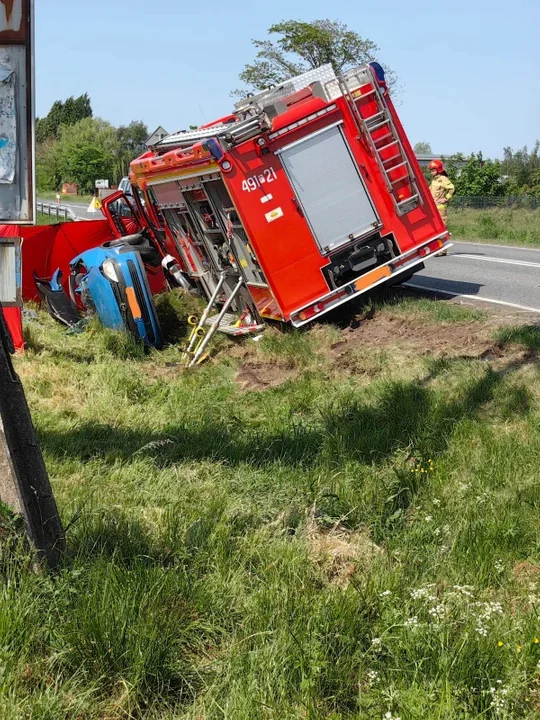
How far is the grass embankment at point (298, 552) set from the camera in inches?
109

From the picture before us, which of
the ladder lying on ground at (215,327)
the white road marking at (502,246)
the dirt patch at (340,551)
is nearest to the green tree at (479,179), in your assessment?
the white road marking at (502,246)

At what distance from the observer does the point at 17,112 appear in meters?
3.15

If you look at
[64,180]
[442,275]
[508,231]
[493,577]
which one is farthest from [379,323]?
[64,180]

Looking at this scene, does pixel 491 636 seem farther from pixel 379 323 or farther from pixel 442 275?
pixel 442 275

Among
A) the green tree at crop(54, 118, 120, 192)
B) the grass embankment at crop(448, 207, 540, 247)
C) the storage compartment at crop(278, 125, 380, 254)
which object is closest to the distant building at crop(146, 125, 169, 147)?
the storage compartment at crop(278, 125, 380, 254)

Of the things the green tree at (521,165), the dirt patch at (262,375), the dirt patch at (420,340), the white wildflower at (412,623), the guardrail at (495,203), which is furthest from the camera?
the green tree at (521,165)

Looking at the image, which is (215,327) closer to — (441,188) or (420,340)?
(420,340)

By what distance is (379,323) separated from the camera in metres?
8.73

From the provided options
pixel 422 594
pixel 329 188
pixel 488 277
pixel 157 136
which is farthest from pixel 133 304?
pixel 422 594

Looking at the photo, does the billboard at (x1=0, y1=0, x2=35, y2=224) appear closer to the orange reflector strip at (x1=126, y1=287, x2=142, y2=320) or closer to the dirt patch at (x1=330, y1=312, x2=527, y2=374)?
the dirt patch at (x1=330, y1=312, x2=527, y2=374)

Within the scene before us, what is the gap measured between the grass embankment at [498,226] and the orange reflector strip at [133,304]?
12483 mm

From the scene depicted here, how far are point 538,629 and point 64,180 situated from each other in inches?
3006

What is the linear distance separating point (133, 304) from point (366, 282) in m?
2.84

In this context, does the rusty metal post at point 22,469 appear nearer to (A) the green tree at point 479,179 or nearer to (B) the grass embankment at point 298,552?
(B) the grass embankment at point 298,552
